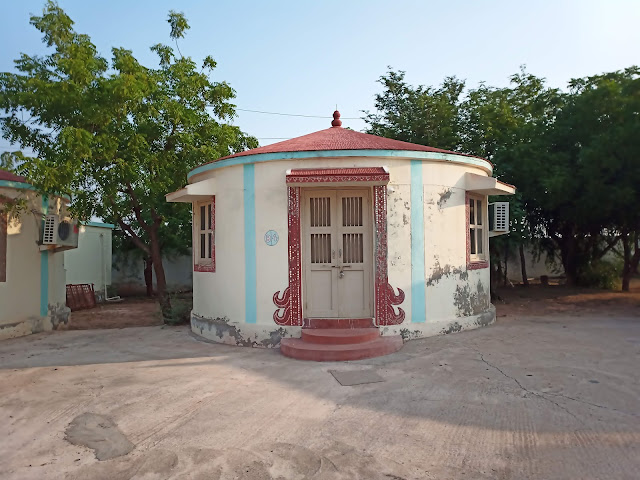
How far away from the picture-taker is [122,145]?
9.88 metres

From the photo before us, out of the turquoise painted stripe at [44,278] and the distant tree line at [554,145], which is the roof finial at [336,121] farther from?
the turquoise painted stripe at [44,278]

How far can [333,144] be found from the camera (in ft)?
25.7

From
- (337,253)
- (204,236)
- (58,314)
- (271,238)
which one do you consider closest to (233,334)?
(271,238)

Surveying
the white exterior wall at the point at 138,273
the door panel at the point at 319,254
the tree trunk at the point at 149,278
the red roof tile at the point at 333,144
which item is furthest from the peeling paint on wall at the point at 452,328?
the tree trunk at the point at 149,278

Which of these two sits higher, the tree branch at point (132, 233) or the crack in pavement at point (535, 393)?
the tree branch at point (132, 233)

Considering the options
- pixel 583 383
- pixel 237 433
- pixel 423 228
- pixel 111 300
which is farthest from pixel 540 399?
pixel 111 300

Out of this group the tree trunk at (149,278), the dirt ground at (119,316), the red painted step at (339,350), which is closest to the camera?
the red painted step at (339,350)

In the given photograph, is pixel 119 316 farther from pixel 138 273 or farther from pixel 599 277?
pixel 599 277

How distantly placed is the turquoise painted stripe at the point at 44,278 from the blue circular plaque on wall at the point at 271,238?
5379 mm

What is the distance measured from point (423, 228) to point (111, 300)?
13796mm

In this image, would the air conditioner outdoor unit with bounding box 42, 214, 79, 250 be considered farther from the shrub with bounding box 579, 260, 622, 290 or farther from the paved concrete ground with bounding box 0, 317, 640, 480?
the shrub with bounding box 579, 260, 622, 290

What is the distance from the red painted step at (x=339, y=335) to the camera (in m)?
6.82

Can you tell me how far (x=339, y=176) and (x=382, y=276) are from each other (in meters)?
1.67

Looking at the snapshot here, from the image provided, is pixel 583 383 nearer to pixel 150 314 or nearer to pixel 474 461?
pixel 474 461
